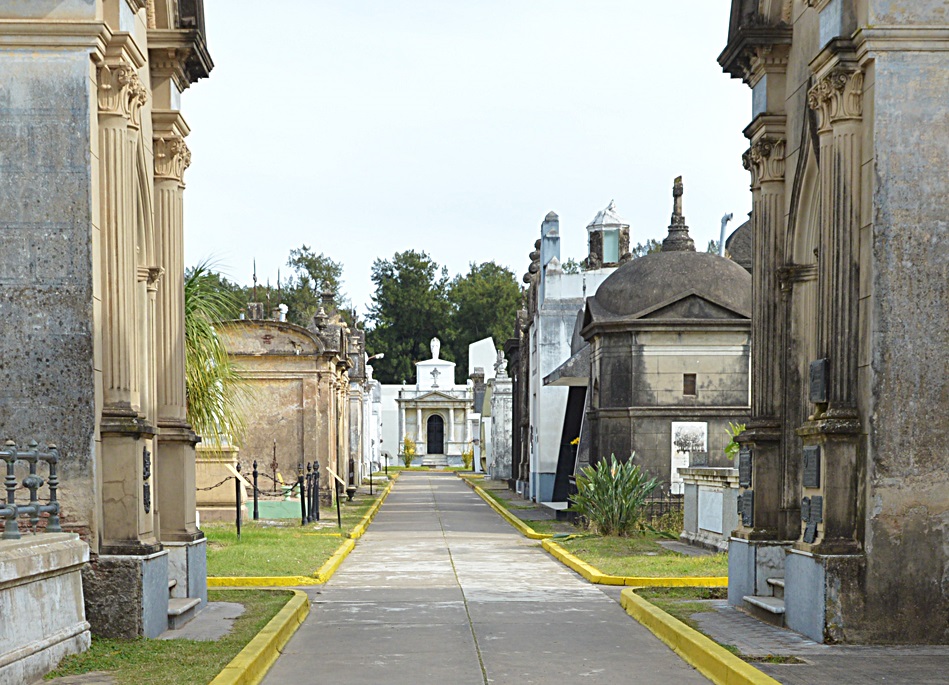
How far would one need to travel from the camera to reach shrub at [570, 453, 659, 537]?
23.7 metres

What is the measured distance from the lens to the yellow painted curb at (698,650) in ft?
31.8

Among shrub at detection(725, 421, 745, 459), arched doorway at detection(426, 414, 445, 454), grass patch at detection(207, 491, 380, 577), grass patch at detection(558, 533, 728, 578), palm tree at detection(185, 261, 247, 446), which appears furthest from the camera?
arched doorway at detection(426, 414, 445, 454)

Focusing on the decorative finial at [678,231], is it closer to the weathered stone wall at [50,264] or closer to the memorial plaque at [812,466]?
the memorial plaque at [812,466]

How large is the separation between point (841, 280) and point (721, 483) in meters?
9.52

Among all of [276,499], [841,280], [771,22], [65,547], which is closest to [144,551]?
[65,547]

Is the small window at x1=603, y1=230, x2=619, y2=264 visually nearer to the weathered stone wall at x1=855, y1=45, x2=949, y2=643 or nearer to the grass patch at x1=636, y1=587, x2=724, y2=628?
the grass patch at x1=636, y1=587, x2=724, y2=628


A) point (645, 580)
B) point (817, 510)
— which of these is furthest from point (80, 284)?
point (645, 580)

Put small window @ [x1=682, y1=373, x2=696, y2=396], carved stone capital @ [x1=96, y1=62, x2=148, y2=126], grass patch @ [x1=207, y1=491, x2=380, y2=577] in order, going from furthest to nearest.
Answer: small window @ [x1=682, y1=373, x2=696, y2=396] → grass patch @ [x1=207, y1=491, x2=380, y2=577] → carved stone capital @ [x1=96, y1=62, x2=148, y2=126]

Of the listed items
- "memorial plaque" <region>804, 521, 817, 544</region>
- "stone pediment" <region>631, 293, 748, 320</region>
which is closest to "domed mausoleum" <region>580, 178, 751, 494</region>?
"stone pediment" <region>631, 293, 748, 320</region>

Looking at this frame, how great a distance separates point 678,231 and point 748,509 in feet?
58.2

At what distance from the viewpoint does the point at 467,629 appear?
42.9ft

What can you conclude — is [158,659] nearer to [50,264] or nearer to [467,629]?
[50,264]

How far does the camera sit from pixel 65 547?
10.1 m

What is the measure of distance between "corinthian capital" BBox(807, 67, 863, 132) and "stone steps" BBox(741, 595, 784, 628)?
4287 millimetres
